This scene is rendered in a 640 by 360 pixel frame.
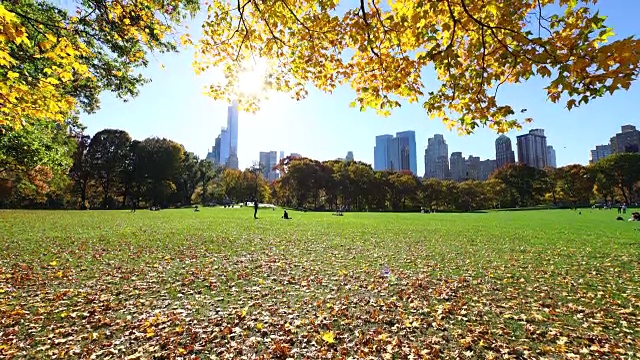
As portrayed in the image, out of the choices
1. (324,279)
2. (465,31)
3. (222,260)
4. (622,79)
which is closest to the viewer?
(622,79)

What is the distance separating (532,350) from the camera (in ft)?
14.3

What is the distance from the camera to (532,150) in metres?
143

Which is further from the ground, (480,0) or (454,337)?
(480,0)

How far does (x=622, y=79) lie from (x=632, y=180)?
94.4 m

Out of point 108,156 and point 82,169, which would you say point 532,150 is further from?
point 82,169

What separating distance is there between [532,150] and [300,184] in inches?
4934

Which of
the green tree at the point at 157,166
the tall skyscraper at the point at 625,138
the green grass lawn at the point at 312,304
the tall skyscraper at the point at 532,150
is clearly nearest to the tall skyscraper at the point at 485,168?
the tall skyscraper at the point at 532,150

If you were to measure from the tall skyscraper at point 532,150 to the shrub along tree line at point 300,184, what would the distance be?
61550mm

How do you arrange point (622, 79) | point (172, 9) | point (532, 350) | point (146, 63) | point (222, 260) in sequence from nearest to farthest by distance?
point (622, 79)
point (532, 350)
point (172, 9)
point (222, 260)
point (146, 63)

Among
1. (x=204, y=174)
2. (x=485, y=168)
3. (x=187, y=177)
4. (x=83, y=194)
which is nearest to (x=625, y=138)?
(x=485, y=168)

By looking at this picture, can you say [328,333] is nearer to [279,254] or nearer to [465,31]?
[465,31]

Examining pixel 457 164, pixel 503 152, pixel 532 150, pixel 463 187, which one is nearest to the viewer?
pixel 463 187

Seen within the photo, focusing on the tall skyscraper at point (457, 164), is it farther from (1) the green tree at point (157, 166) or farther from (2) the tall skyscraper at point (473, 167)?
(1) the green tree at point (157, 166)

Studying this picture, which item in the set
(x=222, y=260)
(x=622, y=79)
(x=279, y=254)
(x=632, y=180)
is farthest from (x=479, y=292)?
(x=632, y=180)
